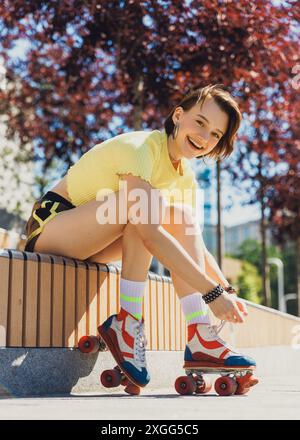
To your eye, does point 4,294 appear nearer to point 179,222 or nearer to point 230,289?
point 179,222

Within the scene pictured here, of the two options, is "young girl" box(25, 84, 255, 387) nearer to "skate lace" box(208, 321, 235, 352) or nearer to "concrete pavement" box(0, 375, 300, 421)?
"skate lace" box(208, 321, 235, 352)

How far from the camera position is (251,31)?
6.30 meters

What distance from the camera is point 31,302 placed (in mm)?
3393

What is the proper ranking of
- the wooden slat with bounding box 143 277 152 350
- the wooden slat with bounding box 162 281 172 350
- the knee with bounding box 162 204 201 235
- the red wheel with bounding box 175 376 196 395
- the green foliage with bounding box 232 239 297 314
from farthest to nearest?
the green foliage with bounding box 232 239 297 314
the wooden slat with bounding box 162 281 172 350
the wooden slat with bounding box 143 277 152 350
the knee with bounding box 162 204 201 235
the red wheel with bounding box 175 376 196 395

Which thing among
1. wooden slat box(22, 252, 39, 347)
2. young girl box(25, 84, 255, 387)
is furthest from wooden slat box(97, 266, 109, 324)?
wooden slat box(22, 252, 39, 347)

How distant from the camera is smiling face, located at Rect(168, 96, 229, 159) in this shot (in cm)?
356

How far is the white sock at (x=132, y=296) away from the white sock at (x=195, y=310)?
0.76 ft

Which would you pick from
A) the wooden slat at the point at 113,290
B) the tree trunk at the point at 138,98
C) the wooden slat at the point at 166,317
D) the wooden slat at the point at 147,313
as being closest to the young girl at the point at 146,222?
the wooden slat at the point at 113,290

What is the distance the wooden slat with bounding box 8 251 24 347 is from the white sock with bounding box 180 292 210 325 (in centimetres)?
78

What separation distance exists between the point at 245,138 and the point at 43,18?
365 cm

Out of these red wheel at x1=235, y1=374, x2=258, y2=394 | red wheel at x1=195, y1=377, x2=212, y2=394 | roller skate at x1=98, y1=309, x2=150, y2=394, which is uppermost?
roller skate at x1=98, y1=309, x2=150, y2=394

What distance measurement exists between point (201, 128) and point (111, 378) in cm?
128

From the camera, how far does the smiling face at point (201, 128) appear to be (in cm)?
356
